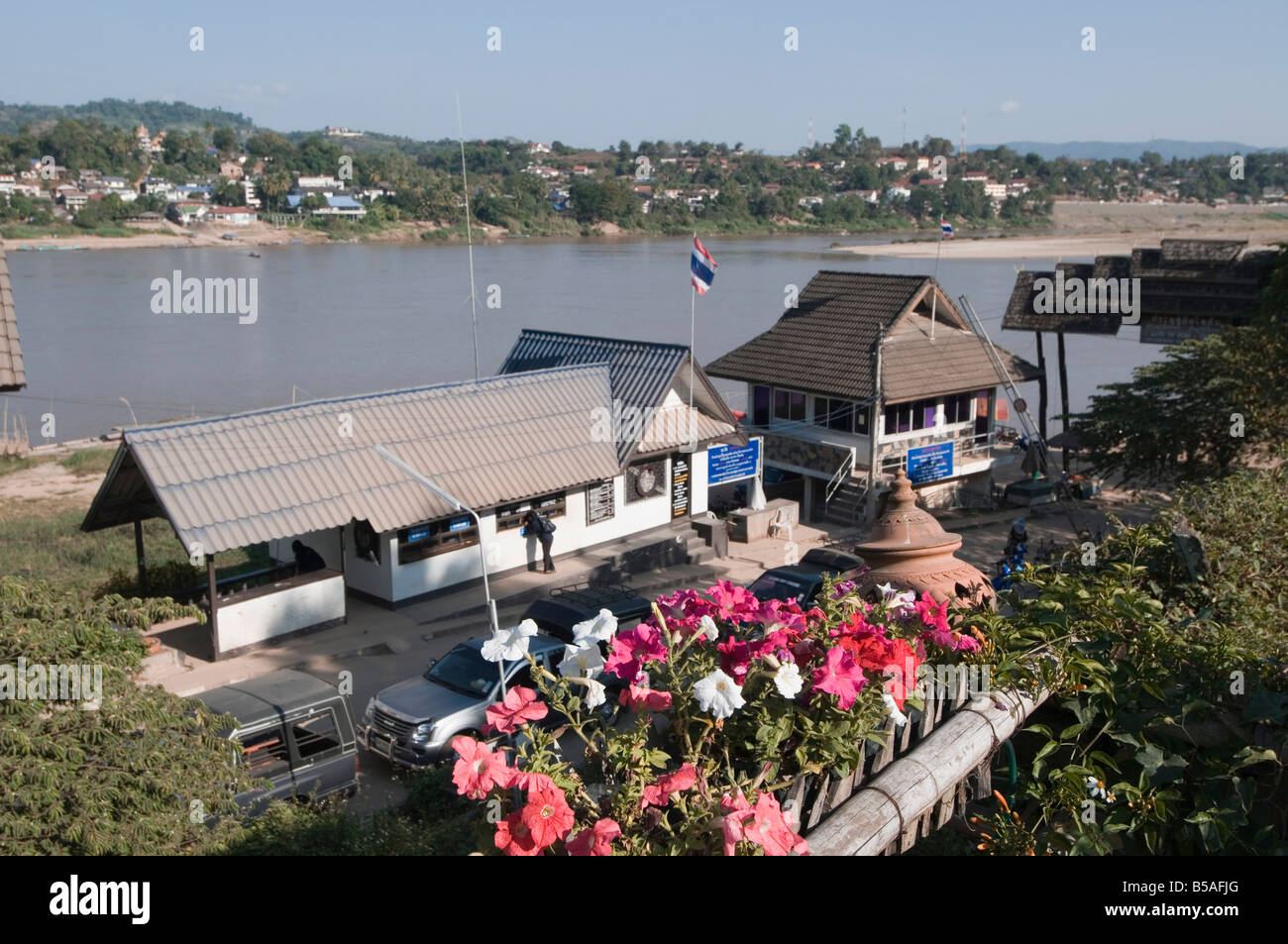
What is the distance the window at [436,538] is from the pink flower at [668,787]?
49.3 feet

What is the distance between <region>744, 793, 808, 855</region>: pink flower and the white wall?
14401mm

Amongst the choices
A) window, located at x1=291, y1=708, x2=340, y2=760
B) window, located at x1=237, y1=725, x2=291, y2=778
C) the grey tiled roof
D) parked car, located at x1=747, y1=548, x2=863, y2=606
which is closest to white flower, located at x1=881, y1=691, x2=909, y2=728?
window, located at x1=237, y1=725, x2=291, y2=778

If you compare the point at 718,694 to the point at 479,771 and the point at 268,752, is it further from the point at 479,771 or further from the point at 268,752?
the point at 268,752

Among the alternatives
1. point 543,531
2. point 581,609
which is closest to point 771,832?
point 581,609

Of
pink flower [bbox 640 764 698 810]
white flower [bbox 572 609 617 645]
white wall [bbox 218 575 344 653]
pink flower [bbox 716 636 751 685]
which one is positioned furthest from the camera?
white wall [bbox 218 575 344 653]

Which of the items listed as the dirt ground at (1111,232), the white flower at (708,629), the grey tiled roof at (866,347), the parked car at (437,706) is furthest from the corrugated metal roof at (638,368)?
the dirt ground at (1111,232)

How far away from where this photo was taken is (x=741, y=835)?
2902 millimetres

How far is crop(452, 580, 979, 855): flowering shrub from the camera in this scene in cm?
308

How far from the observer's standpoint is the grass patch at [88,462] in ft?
104

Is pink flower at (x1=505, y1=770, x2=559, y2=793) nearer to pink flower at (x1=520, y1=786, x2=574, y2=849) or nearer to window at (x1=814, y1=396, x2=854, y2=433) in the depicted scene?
pink flower at (x1=520, y1=786, x2=574, y2=849)

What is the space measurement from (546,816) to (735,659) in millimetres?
957

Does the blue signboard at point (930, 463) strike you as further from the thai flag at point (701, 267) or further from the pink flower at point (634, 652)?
the pink flower at point (634, 652)

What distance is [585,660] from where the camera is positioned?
371 cm
